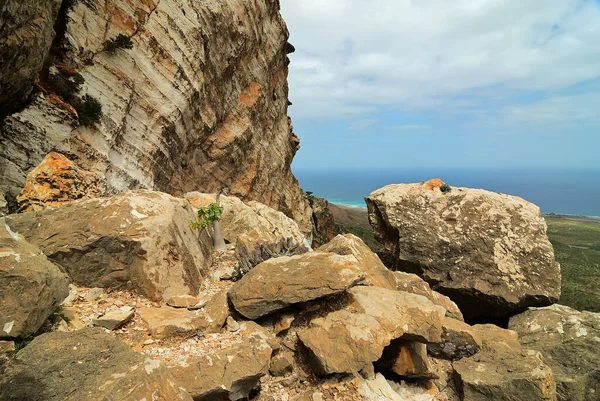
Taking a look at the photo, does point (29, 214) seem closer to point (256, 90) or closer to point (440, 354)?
point (440, 354)

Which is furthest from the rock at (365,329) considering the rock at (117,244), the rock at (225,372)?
the rock at (117,244)

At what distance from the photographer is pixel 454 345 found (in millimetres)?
7656

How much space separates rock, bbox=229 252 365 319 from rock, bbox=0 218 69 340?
9.42 ft

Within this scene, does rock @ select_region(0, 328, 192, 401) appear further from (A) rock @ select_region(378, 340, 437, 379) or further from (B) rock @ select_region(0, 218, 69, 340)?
(A) rock @ select_region(378, 340, 437, 379)

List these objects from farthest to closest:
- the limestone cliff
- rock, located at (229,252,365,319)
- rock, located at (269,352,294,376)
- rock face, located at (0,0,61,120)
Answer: the limestone cliff
rock face, located at (0,0,61,120)
rock, located at (229,252,365,319)
rock, located at (269,352,294,376)

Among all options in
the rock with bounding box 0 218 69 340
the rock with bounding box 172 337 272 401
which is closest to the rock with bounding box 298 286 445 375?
the rock with bounding box 172 337 272 401

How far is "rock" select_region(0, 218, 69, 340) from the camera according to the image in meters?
4.00

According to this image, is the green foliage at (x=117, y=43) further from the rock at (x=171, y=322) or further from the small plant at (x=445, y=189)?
the small plant at (x=445, y=189)

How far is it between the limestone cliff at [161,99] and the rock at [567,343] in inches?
614

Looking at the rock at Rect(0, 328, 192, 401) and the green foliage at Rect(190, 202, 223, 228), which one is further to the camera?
the green foliage at Rect(190, 202, 223, 228)

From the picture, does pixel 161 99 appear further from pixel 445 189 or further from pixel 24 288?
pixel 445 189

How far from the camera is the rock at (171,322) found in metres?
5.29

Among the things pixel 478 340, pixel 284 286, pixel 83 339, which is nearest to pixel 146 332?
pixel 83 339

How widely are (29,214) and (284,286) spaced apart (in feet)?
18.2
